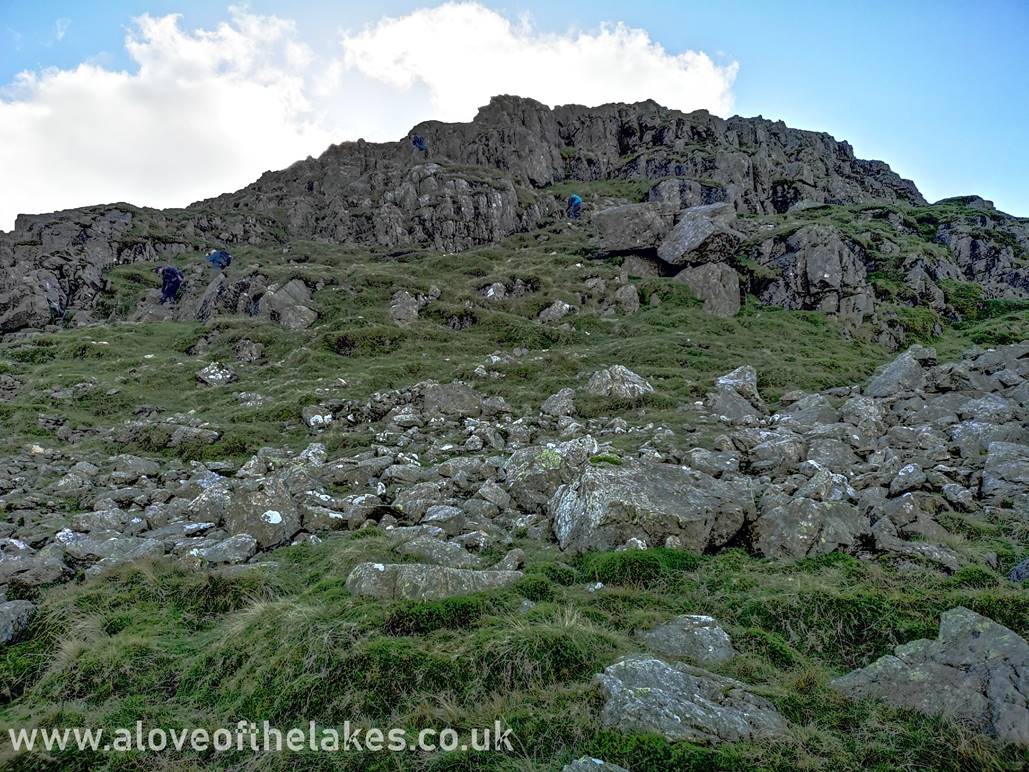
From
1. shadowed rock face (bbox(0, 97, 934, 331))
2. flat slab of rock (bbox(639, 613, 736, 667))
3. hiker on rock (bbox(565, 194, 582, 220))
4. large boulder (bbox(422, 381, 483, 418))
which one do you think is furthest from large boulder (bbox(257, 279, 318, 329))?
hiker on rock (bbox(565, 194, 582, 220))

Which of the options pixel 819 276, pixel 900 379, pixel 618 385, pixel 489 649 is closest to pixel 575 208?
pixel 819 276

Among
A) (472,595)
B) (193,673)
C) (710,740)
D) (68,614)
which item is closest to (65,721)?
(193,673)

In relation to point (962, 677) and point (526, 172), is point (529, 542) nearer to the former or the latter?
point (962, 677)

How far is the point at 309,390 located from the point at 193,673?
67.8 ft

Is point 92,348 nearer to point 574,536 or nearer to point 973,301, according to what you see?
point 574,536

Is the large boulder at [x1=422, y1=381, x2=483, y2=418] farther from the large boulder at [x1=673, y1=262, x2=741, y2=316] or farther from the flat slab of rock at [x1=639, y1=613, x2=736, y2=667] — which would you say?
the large boulder at [x1=673, y1=262, x2=741, y2=316]

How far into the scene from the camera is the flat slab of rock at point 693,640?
6.50 metres

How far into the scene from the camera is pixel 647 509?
9828 millimetres

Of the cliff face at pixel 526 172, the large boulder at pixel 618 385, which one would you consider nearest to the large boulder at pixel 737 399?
the large boulder at pixel 618 385

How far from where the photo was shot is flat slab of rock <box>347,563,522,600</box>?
7.58 meters

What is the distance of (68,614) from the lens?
25.1 ft

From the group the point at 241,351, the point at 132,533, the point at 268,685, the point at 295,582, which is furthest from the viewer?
the point at 241,351

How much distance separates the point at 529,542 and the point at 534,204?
3569 inches

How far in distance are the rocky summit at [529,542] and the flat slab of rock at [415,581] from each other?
55 mm
